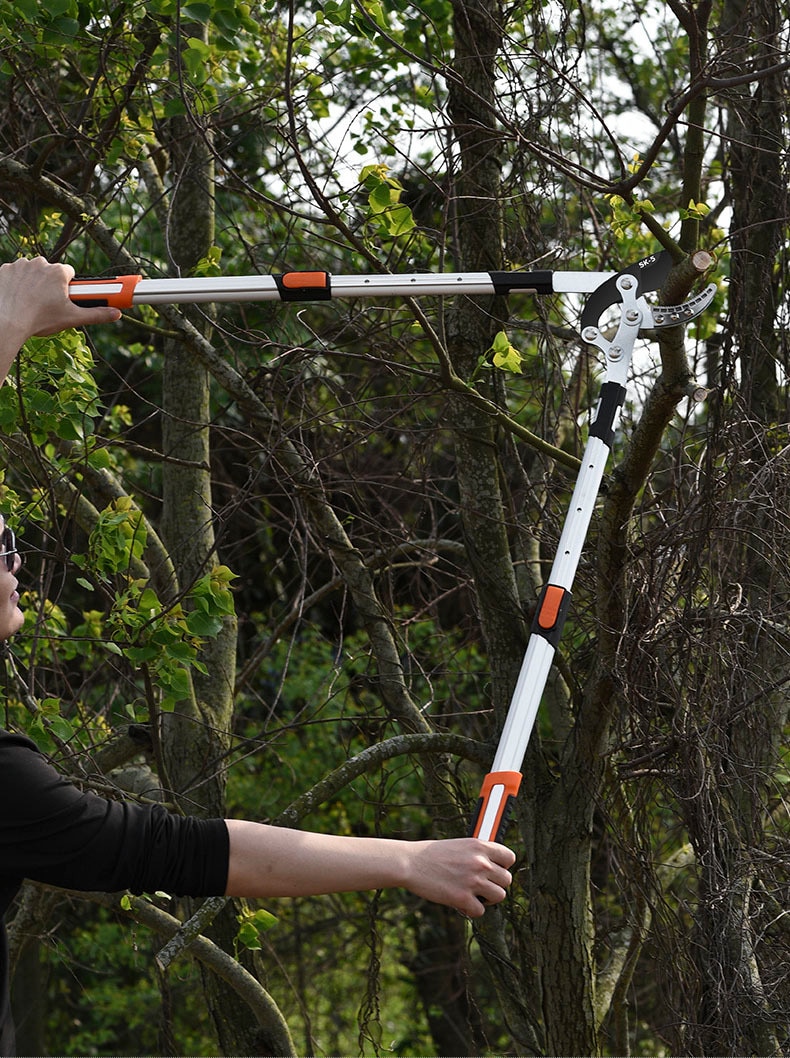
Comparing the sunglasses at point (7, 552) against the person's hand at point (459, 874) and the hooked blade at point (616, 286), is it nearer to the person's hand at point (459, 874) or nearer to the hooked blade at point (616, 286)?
the person's hand at point (459, 874)

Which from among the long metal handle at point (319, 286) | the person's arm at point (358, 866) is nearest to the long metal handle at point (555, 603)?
the person's arm at point (358, 866)

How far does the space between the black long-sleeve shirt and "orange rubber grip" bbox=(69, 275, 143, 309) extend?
36.2 inches

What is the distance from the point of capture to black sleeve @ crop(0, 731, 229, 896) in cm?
192

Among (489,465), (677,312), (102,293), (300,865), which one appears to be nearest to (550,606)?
(300,865)

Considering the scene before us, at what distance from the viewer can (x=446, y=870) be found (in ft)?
6.69

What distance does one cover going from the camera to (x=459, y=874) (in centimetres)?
204

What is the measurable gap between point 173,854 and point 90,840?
→ 5.5 inches

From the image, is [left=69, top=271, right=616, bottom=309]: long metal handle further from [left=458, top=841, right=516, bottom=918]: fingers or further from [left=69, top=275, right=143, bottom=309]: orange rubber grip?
[left=458, top=841, right=516, bottom=918]: fingers

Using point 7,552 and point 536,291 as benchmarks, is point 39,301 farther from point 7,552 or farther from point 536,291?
point 536,291

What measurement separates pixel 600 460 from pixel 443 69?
1401 mm

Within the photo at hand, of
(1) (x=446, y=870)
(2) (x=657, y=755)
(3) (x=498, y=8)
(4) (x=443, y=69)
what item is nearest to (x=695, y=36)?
(4) (x=443, y=69)

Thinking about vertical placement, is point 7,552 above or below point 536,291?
below

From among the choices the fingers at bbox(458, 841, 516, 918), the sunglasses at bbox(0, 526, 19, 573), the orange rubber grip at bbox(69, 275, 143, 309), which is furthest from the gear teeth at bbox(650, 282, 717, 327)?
the sunglasses at bbox(0, 526, 19, 573)

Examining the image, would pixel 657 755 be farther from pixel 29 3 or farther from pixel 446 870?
pixel 29 3
